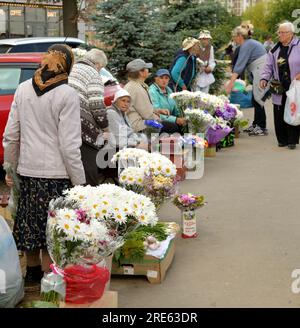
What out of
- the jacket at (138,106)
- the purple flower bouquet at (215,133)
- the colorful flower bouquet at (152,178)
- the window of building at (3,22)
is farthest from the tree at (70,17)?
the colorful flower bouquet at (152,178)

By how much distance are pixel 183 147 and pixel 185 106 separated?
1.36 meters

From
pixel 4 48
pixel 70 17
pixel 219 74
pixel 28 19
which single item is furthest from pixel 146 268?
pixel 28 19

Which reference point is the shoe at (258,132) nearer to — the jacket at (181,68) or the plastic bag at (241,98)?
the jacket at (181,68)

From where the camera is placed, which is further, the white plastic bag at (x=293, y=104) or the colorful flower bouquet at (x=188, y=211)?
the white plastic bag at (x=293, y=104)

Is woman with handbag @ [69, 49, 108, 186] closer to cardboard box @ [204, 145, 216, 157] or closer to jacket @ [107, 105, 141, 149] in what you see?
jacket @ [107, 105, 141, 149]

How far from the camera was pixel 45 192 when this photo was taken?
5082mm

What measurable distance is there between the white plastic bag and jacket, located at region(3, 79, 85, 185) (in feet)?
20.9

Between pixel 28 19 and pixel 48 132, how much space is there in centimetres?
2531

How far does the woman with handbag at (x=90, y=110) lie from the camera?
619 cm

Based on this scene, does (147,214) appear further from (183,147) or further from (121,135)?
(183,147)

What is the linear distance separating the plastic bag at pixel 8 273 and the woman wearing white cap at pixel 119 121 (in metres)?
2.95

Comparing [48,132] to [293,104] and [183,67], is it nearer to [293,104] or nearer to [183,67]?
[293,104]

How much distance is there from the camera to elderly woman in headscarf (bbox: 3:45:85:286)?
4961 mm
